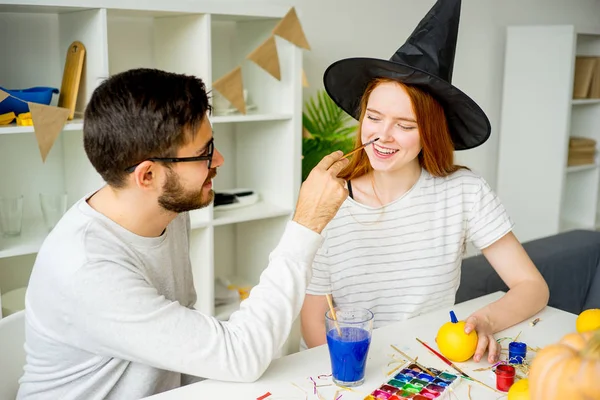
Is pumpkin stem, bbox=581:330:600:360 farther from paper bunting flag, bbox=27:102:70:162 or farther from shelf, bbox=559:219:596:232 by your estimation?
shelf, bbox=559:219:596:232

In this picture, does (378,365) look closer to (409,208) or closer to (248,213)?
(409,208)

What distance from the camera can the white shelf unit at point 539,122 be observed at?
3881mm

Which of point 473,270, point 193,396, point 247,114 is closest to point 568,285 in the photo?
point 473,270

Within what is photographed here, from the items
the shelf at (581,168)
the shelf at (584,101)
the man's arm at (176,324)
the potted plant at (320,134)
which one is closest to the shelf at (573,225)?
the shelf at (581,168)

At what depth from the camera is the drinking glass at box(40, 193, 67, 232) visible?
7.61 ft

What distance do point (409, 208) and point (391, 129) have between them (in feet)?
0.79

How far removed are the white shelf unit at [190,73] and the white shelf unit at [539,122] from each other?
188 cm

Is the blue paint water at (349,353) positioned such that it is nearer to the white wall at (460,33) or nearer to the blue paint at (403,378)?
the blue paint at (403,378)

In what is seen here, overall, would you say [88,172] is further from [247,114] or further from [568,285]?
[568,285]

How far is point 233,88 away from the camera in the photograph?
99.7 inches

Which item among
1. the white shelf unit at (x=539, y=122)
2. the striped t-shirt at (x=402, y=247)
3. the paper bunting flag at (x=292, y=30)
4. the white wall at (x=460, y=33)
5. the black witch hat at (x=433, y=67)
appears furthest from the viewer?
the white shelf unit at (x=539, y=122)

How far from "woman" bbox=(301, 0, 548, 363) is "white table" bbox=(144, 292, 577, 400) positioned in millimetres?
144

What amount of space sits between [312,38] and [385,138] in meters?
1.57

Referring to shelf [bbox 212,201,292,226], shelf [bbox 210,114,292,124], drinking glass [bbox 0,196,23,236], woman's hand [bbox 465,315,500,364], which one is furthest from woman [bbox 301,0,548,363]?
drinking glass [bbox 0,196,23,236]
